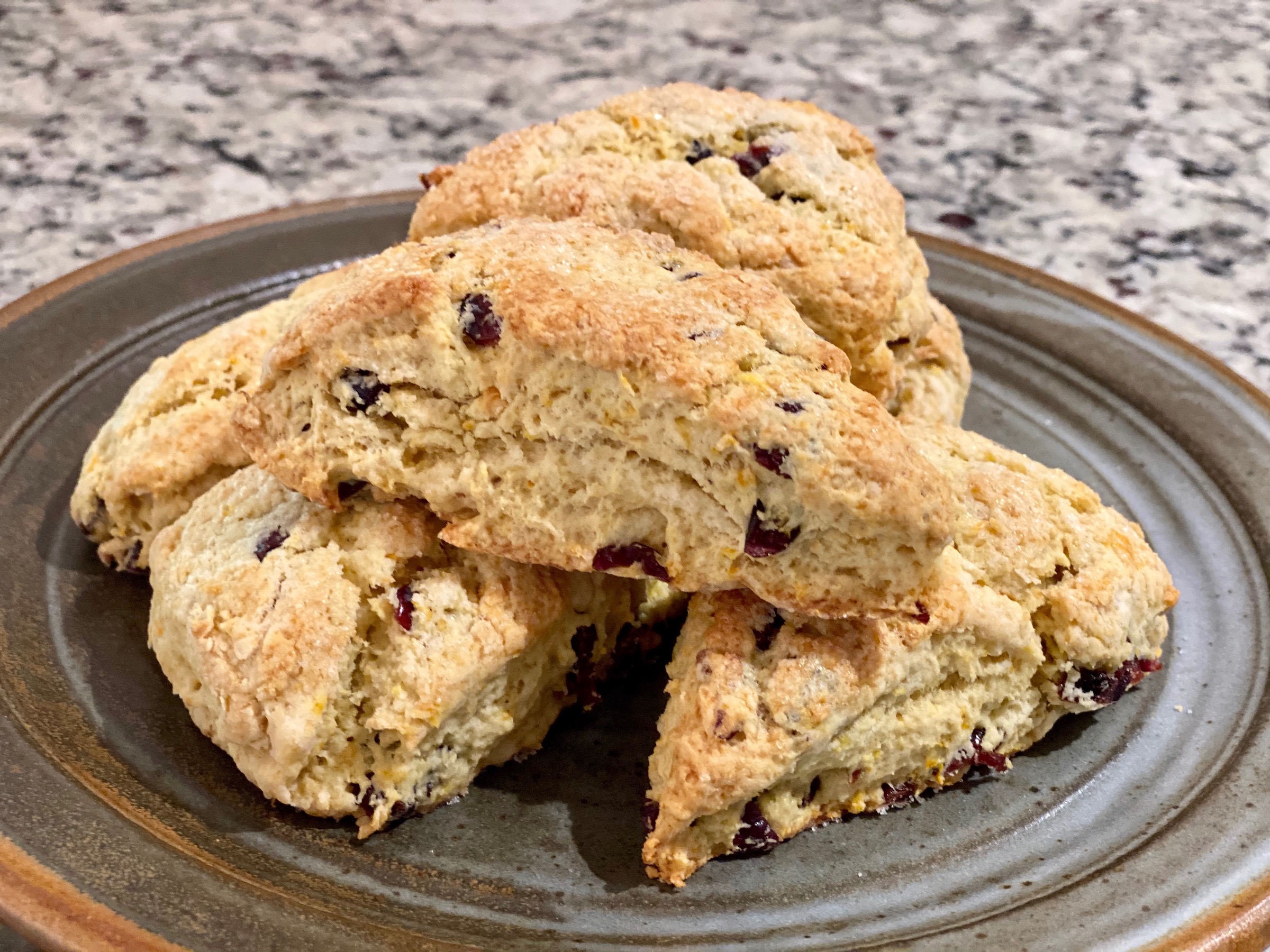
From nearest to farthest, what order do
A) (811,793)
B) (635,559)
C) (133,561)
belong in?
1. (635,559)
2. (811,793)
3. (133,561)

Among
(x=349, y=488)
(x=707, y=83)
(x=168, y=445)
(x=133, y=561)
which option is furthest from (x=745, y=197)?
(x=707, y=83)

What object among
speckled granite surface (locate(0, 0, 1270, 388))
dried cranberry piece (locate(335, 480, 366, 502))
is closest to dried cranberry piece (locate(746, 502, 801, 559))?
dried cranberry piece (locate(335, 480, 366, 502))

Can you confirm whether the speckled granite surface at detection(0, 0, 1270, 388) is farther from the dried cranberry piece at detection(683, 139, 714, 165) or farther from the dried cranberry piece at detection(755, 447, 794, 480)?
the dried cranberry piece at detection(755, 447, 794, 480)

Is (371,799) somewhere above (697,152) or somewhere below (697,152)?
below

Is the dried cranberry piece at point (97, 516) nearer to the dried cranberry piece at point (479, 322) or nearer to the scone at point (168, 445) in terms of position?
the scone at point (168, 445)

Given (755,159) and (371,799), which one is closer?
(371,799)

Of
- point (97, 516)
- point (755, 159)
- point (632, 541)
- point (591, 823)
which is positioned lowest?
point (591, 823)

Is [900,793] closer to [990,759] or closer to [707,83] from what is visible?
[990,759]
